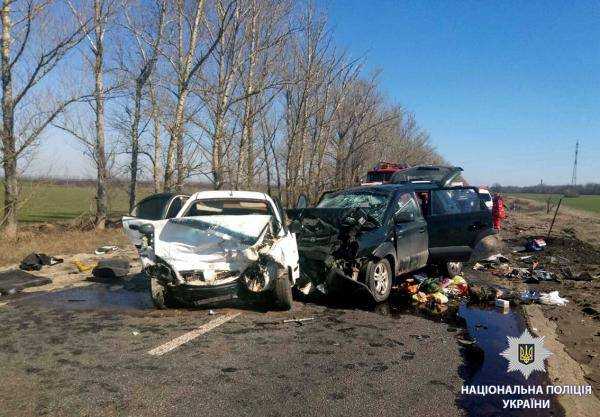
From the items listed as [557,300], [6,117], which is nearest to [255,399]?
[557,300]

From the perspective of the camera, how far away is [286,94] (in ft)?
78.9

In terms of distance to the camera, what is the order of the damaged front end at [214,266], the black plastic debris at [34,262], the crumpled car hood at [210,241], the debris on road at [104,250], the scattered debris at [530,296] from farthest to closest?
the debris on road at [104,250] → the black plastic debris at [34,262] → the scattered debris at [530,296] → the crumpled car hood at [210,241] → the damaged front end at [214,266]

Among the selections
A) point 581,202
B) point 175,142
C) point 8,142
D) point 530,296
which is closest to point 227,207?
point 530,296

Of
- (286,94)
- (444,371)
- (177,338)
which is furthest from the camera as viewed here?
(286,94)

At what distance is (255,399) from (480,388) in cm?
187

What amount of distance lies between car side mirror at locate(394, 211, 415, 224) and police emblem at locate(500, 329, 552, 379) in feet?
9.08

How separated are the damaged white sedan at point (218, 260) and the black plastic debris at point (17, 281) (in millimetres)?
2877

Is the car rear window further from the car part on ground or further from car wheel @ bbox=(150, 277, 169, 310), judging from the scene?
car wheel @ bbox=(150, 277, 169, 310)

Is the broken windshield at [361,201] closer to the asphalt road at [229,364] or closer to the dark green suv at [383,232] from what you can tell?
the dark green suv at [383,232]

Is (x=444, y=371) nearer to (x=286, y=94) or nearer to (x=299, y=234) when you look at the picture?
(x=299, y=234)

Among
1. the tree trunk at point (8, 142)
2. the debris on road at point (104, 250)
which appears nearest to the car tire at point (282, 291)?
the debris on road at point (104, 250)

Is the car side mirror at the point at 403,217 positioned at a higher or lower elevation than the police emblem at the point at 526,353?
higher

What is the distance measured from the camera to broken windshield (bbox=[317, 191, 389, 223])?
24.5 feet

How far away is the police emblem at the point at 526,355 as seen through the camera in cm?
438
